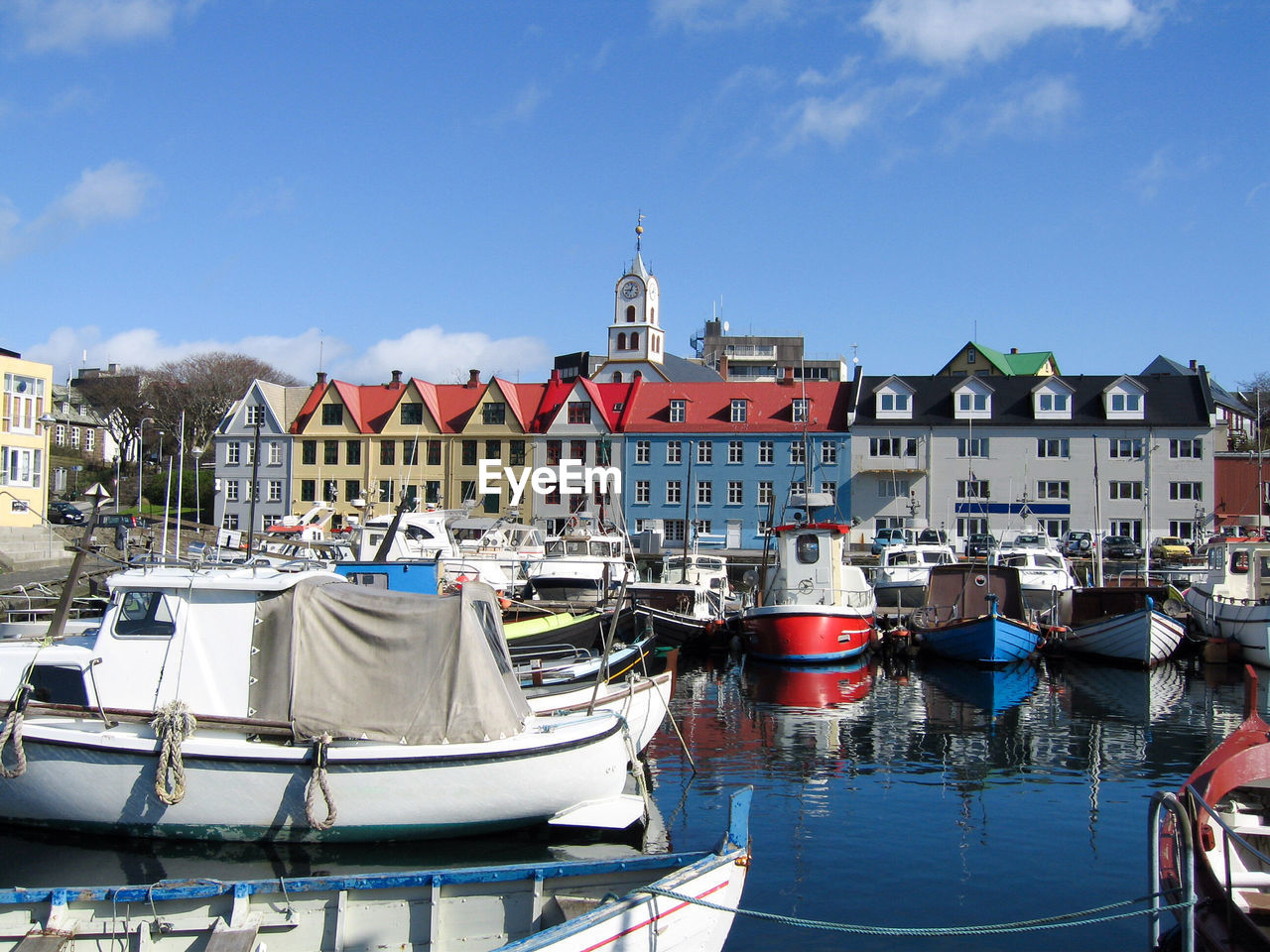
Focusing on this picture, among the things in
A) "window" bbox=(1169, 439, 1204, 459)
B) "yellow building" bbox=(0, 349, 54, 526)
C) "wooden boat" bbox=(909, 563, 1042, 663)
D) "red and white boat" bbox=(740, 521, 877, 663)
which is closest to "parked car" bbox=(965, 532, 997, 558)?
"wooden boat" bbox=(909, 563, 1042, 663)

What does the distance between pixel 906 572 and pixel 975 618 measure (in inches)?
387

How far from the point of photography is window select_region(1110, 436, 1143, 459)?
57.5m

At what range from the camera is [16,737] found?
12734 millimetres

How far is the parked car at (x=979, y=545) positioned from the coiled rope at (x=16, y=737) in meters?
34.9

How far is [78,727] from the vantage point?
12.9 metres

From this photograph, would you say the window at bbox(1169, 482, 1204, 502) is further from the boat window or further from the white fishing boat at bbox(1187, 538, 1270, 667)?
the boat window

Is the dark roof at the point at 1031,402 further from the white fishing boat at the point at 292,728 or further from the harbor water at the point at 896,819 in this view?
the white fishing boat at the point at 292,728

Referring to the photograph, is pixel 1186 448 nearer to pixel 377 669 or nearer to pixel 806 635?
pixel 806 635

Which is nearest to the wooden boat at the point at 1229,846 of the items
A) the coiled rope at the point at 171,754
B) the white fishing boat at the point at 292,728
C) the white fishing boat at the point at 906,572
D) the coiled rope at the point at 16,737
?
the white fishing boat at the point at 292,728

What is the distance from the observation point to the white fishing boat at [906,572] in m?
41.5

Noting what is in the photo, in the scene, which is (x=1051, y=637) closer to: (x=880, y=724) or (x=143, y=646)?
(x=880, y=724)

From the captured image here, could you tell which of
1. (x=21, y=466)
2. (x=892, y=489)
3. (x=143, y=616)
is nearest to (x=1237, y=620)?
(x=892, y=489)

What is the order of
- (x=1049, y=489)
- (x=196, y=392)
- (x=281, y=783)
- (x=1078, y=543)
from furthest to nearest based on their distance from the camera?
(x=196, y=392)
(x=1049, y=489)
(x=1078, y=543)
(x=281, y=783)

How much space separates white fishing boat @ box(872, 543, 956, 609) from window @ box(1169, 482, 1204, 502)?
20466mm
